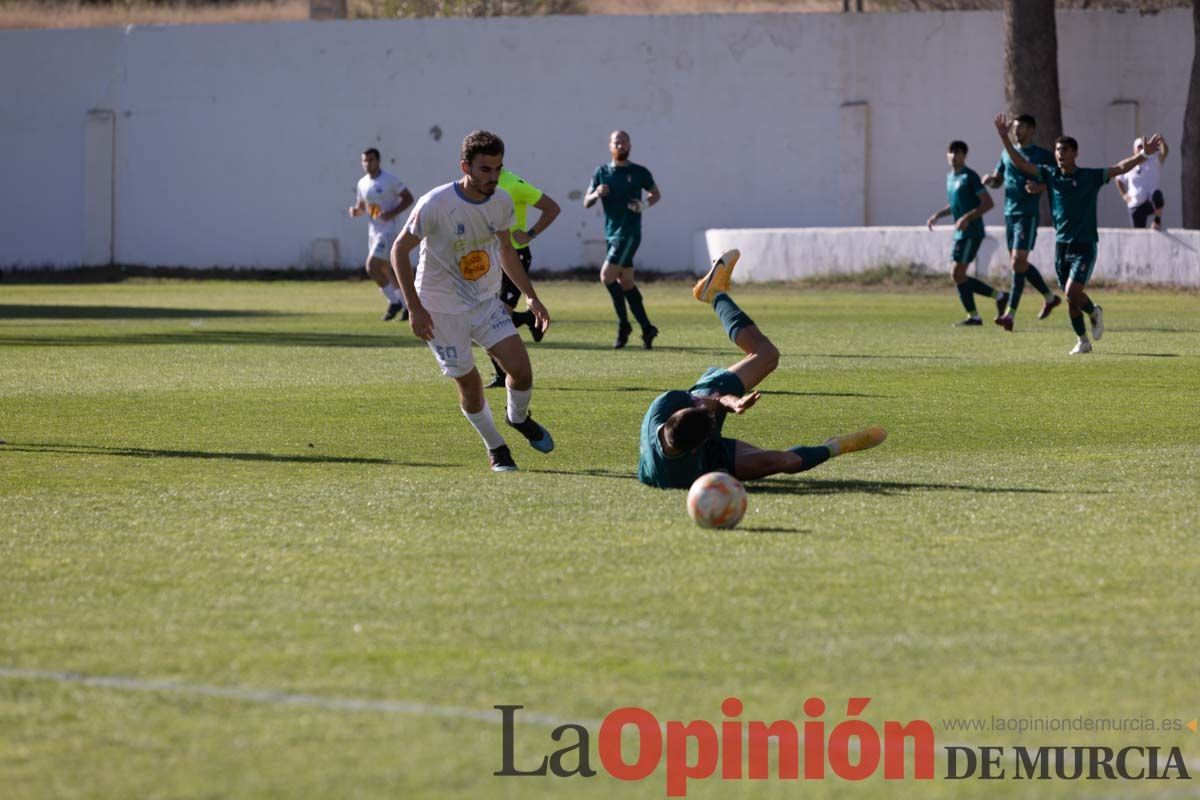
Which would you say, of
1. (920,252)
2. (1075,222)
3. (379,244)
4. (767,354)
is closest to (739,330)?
(767,354)

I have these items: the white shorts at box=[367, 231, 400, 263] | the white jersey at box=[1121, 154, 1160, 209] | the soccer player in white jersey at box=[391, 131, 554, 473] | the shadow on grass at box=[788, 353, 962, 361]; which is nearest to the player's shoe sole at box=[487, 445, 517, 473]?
the soccer player in white jersey at box=[391, 131, 554, 473]

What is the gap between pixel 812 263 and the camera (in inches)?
1388

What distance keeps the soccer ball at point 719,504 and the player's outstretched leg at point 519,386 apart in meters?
2.58

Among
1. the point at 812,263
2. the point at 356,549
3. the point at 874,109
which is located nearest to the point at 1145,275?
the point at 812,263

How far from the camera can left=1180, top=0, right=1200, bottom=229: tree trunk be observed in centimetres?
3712

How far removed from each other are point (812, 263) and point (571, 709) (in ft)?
99.4

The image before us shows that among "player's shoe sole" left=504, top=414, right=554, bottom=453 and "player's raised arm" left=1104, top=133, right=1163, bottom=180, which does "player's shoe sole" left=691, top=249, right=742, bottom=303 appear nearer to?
"player's shoe sole" left=504, top=414, right=554, bottom=453

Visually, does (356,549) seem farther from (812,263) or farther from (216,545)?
(812,263)

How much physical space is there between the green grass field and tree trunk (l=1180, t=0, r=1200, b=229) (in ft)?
75.8

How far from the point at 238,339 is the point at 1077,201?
9.98 meters

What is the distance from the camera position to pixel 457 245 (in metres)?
10.8

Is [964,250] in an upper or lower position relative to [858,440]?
upper

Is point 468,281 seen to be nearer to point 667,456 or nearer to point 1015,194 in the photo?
point 667,456

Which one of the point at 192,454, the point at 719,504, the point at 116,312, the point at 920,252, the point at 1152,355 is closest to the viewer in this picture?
the point at 719,504
